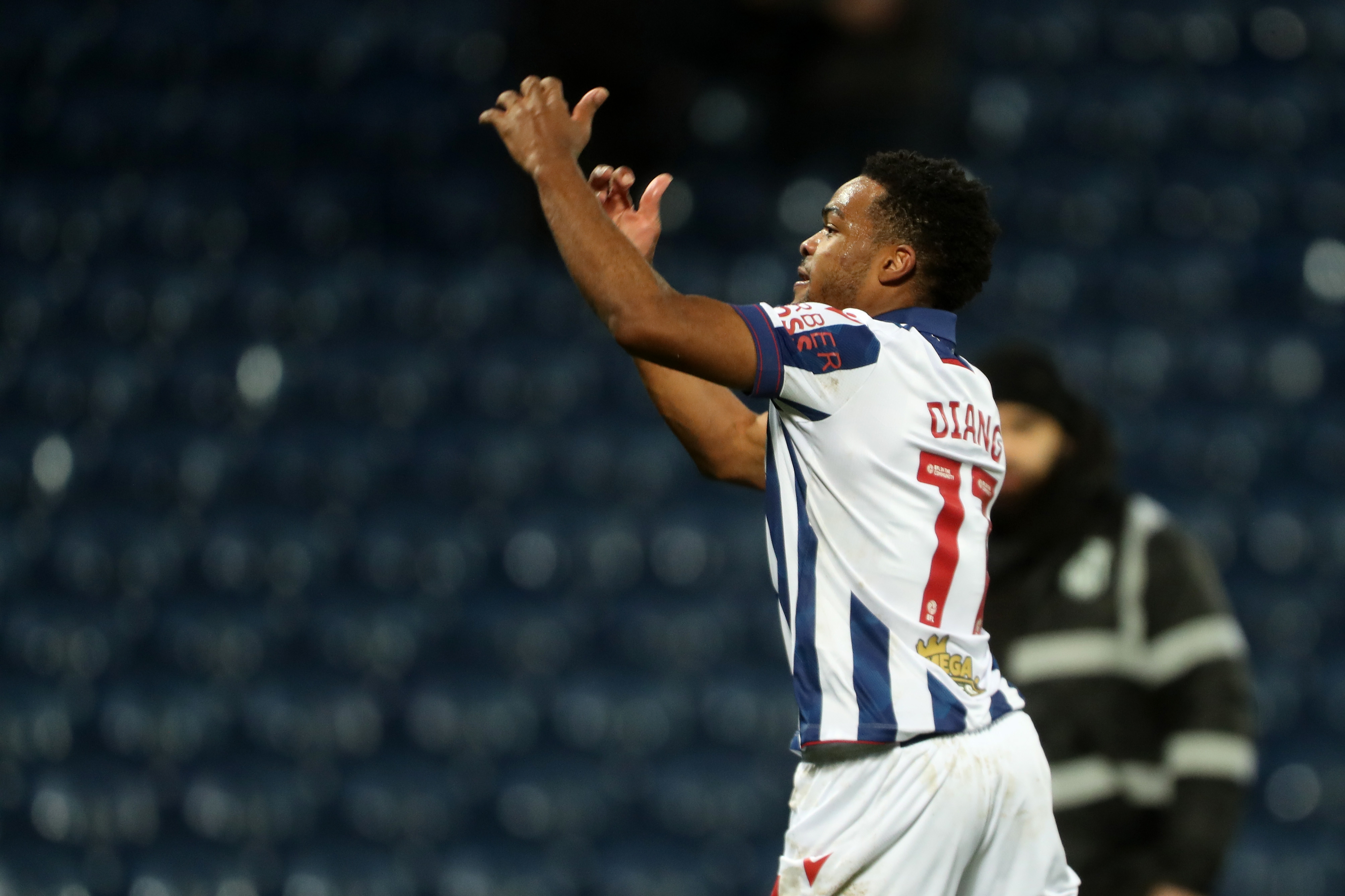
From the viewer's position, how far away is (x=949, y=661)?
87.1 inches

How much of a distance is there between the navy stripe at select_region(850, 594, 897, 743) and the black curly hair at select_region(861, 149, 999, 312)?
0.52 metres

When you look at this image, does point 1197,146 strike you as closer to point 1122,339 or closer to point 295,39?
point 1122,339

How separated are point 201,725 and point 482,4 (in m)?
3.23

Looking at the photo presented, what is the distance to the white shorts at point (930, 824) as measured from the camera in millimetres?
2131

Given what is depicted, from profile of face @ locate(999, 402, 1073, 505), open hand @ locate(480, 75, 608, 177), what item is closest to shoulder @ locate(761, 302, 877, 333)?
open hand @ locate(480, 75, 608, 177)

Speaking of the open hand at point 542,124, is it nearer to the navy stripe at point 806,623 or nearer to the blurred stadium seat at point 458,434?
the navy stripe at point 806,623

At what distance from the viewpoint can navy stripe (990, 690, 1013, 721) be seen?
2.27 meters

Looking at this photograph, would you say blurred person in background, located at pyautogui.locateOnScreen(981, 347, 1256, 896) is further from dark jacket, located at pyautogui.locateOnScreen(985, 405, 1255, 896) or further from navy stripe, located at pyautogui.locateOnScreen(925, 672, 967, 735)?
navy stripe, located at pyautogui.locateOnScreen(925, 672, 967, 735)

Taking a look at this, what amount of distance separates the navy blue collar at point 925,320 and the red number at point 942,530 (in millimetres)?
205

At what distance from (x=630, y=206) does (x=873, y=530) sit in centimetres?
77

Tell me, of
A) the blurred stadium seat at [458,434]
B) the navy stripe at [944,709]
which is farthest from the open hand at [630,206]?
the blurred stadium seat at [458,434]

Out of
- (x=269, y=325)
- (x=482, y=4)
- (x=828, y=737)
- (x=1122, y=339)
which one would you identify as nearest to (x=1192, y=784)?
(x=828, y=737)

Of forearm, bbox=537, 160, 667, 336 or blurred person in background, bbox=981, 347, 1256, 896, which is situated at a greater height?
forearm, bbox=537, 160, 667, 336

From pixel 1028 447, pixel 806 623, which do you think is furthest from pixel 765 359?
pixel 1028 447
